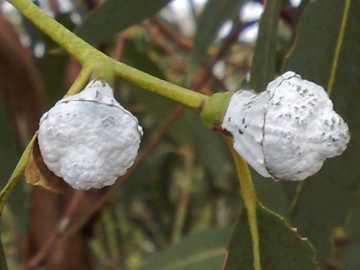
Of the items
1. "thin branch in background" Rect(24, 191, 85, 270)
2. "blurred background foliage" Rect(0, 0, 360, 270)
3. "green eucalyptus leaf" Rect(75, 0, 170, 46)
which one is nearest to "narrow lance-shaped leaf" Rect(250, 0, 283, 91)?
"blurred background foliage" Rect(0, 0, 360, 270)

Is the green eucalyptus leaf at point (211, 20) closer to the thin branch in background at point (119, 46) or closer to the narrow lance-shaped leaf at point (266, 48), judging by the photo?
the thin branch in background at point (119, 46)

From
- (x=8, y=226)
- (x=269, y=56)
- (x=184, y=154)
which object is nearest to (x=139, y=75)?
(x=269, y=56)

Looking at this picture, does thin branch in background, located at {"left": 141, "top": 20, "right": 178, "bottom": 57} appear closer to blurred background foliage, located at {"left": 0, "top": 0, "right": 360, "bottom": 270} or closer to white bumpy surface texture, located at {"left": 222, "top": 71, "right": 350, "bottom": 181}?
blurred background foliage, located at {"left": 0, "top": 0, "right": 360, "bottom": 270}

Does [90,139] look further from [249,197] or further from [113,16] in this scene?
[113,16]

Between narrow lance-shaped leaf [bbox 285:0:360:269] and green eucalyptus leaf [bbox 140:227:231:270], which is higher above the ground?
narrow lance-shaped leaf [bbox 285:0:360:269]

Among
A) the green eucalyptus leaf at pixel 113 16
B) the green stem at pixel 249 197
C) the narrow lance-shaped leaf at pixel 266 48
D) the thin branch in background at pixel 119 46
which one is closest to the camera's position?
the green stem at pixel 249 197

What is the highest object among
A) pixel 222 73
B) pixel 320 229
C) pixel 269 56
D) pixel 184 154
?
pixel 269 56

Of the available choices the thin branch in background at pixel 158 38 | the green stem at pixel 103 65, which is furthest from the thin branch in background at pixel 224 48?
the green stem at pixel 103 65

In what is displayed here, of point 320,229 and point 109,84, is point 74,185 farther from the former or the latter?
point 320,229
